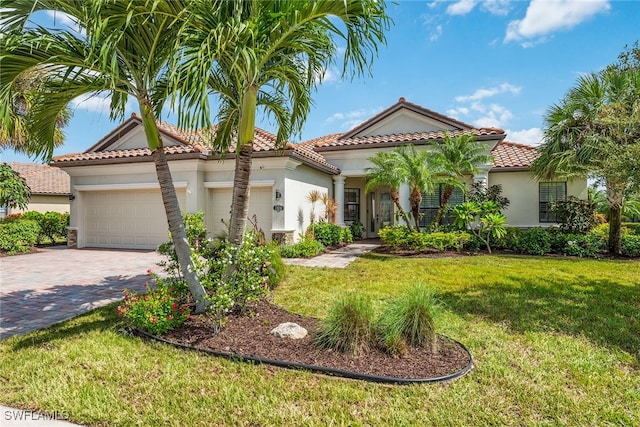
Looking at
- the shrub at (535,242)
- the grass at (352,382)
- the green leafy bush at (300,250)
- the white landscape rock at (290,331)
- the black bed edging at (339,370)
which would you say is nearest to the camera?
the grass at (352,382)

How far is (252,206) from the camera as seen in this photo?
1369cm

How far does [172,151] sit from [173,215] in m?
9.45

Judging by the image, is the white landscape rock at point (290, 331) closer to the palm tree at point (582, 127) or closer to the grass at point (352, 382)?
the grass at point (352, 382)

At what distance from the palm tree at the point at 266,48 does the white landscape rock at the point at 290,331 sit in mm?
1655

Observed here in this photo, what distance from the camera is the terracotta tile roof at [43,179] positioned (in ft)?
81.1

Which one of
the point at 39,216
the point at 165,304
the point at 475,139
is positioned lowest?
the point at 165,304

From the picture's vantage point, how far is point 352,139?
17.6 m

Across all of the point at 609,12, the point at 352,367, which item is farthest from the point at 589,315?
the point at 609,12

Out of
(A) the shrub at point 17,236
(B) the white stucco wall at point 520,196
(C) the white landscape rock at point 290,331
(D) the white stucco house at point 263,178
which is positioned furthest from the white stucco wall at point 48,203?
(B) the white stucco wall at point 520,196

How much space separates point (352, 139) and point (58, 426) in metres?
16.3

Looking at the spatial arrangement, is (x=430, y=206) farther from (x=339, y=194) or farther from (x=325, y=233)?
(x=325, y=233)

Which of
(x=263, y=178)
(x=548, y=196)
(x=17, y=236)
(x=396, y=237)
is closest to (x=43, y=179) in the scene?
(x=17, y=236)

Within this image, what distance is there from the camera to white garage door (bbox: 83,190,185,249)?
14.6 m

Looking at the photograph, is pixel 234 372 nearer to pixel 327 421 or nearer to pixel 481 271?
pixel 327 421
